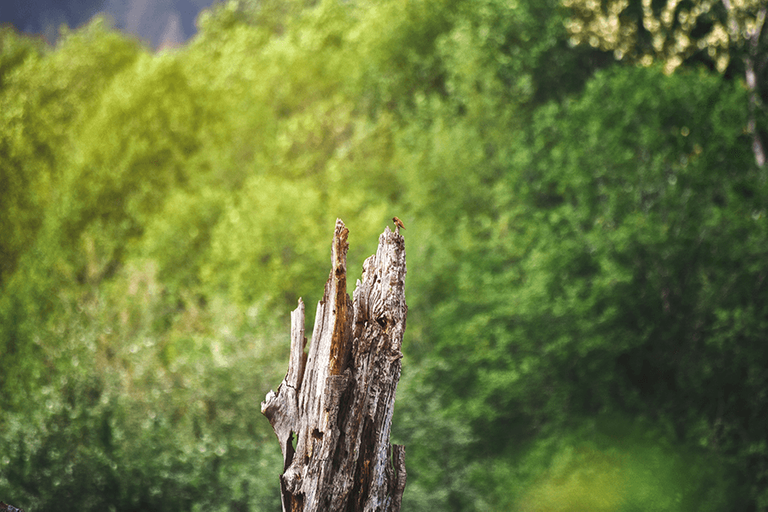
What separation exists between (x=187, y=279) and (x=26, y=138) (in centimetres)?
949

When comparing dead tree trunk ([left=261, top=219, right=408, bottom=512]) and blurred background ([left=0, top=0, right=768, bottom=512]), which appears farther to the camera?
blurred background ([left=0, top=0, right=768, bottom=512])

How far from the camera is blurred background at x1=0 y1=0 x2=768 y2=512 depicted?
47.1 feet

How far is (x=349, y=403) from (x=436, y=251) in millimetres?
15221

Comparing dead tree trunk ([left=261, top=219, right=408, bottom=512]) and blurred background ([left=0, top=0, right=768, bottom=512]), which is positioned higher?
blurred background ([left=0, top=0, right=768, bottom=512])

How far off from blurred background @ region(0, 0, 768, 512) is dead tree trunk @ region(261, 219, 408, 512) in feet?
27.7

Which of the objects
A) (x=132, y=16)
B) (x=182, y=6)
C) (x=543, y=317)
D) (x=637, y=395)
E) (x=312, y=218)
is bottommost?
(x=637, y=395)

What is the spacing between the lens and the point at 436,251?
1944 centimetres

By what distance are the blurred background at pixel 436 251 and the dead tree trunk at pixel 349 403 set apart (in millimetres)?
8431

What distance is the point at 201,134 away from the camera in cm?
2580

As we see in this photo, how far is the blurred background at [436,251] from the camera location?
14.3 m

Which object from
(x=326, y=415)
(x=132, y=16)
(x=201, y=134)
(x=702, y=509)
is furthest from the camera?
(x=132, y=16)

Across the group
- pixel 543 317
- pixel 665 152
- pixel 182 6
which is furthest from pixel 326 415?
pixel 182 6

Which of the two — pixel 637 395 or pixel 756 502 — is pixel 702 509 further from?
pixel 637 395

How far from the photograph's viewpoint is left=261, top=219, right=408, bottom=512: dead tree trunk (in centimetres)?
426
